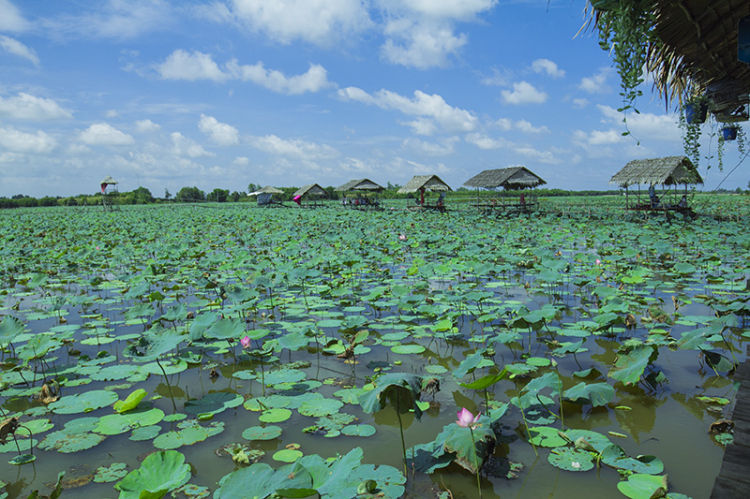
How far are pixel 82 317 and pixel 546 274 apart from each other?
3.83 meters

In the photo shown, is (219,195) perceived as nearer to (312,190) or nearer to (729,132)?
(312,190)

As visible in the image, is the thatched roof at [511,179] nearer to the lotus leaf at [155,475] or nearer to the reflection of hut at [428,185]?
the reflection of hut at [428,185]

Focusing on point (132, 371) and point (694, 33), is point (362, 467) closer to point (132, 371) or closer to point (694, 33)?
point (132, 371)

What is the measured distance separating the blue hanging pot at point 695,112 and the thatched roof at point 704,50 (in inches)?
3.5

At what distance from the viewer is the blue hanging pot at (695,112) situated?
3.89 metres

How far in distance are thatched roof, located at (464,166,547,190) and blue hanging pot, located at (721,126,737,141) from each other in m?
14.1

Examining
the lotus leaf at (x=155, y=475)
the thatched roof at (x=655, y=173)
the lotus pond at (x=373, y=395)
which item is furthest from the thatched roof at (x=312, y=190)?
the lotus leaf at (x=155, y=475)

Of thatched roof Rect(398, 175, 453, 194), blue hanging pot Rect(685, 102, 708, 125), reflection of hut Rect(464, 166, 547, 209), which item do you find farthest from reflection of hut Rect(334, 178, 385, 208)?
blue hanging pot Rect(685, 102, 708, 125)

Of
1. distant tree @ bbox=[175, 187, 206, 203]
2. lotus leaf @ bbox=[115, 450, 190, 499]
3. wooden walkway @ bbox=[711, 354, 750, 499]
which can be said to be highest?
distant tree @ bbox=[175, 187, 206, 203]

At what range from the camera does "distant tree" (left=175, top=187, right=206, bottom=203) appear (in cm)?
4566

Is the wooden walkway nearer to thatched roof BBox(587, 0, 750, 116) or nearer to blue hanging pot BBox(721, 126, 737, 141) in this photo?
thatched roof BBox(587, 0, 750, 116)

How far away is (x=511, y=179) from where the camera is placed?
754 inches

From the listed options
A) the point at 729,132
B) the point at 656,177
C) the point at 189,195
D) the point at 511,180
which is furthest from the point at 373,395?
the point at 189,195

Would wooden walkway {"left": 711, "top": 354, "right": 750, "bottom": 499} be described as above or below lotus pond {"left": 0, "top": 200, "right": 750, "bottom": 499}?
above
